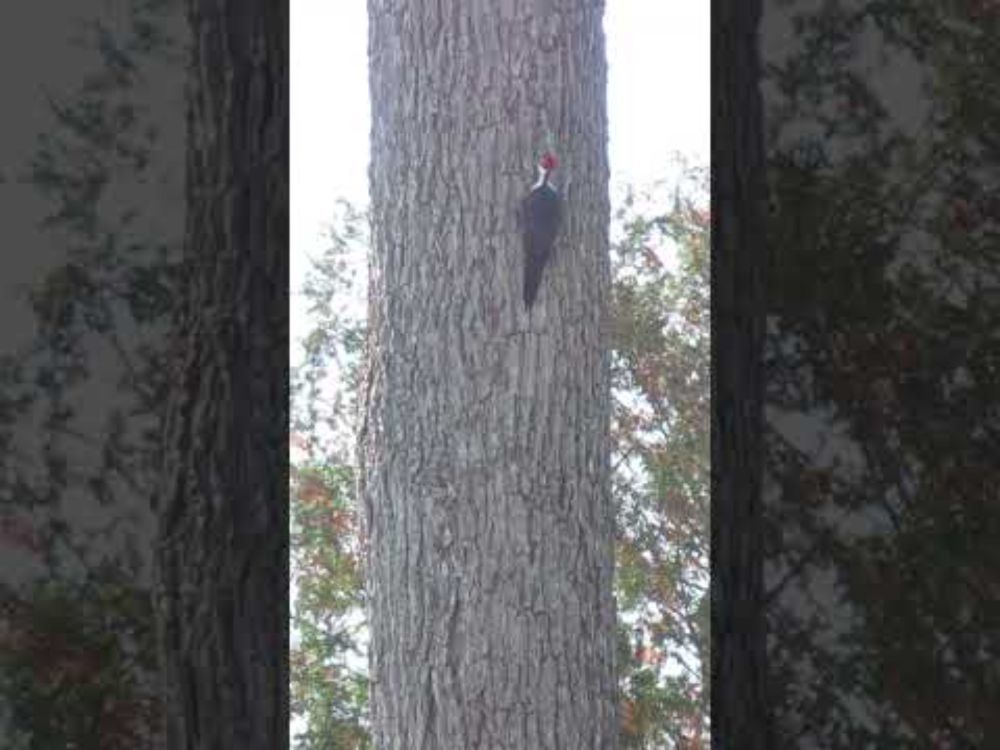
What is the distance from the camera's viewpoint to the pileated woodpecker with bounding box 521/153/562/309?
3.46 m

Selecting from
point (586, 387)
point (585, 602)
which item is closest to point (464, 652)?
point (585, 602)

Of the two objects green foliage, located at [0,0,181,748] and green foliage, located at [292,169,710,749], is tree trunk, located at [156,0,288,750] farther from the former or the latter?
green foliage, located at [292,169,710,749]

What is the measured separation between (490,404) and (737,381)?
0.84 m

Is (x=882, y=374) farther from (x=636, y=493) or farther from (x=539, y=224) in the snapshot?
(x=636, y=493)

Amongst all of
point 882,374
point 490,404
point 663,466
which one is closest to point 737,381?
point 882,374

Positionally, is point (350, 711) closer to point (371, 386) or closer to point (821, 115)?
point (371, 386)

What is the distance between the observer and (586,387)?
3.51 metres

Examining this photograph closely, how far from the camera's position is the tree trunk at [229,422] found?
254cm

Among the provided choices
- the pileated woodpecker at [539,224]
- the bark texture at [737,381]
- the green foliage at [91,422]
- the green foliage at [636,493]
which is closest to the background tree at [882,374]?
the bark texture at [737,381]

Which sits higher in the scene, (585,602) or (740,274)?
(740,274)

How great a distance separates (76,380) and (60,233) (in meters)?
0.25

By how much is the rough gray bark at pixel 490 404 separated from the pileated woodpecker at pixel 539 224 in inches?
0.9

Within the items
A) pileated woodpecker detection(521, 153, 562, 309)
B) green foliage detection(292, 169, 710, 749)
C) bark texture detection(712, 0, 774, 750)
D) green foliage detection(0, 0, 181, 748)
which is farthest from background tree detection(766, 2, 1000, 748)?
green foliage detection(292, 169, 710, 749)

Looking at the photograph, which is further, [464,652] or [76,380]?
[464,652]
